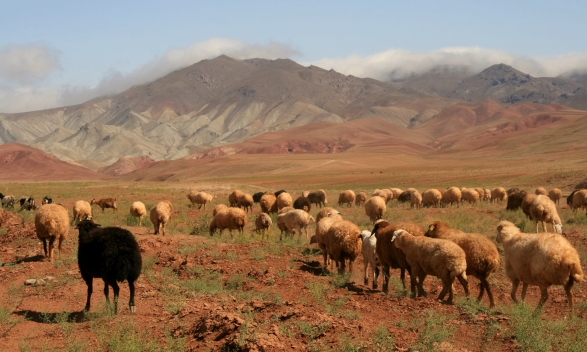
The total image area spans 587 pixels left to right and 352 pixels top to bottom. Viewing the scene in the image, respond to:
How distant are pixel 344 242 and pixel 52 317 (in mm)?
7015

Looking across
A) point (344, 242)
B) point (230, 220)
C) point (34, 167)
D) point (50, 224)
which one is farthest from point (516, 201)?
point (34, 167)

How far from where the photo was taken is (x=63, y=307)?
1009cm

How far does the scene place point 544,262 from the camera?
10227 millimetres

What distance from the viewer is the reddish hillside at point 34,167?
150375mm

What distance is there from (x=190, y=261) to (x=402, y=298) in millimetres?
6311

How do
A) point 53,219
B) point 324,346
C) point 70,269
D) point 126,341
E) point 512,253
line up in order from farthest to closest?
point 53,219, point 70,269, point 512,253, point 126,341, point 324,346

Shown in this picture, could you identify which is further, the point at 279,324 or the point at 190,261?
the point at 190,261

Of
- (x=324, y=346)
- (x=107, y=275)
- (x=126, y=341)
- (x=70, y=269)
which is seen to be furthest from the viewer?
(x=70, y=269)

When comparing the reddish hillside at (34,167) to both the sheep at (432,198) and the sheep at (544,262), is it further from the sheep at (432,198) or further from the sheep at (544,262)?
the sheep at (544,262)

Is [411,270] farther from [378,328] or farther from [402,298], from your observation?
[378,328]

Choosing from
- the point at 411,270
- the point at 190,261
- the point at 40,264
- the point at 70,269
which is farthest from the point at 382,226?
the point at 40,264

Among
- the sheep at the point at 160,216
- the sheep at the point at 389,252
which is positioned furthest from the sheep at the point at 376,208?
the sheep at the point at 389,252

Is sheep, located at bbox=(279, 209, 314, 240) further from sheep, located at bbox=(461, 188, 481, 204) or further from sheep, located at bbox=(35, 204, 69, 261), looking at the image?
sheep, located at bbox=(461, 188, 481, 204)

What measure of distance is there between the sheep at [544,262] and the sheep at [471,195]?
2505 centimetres
